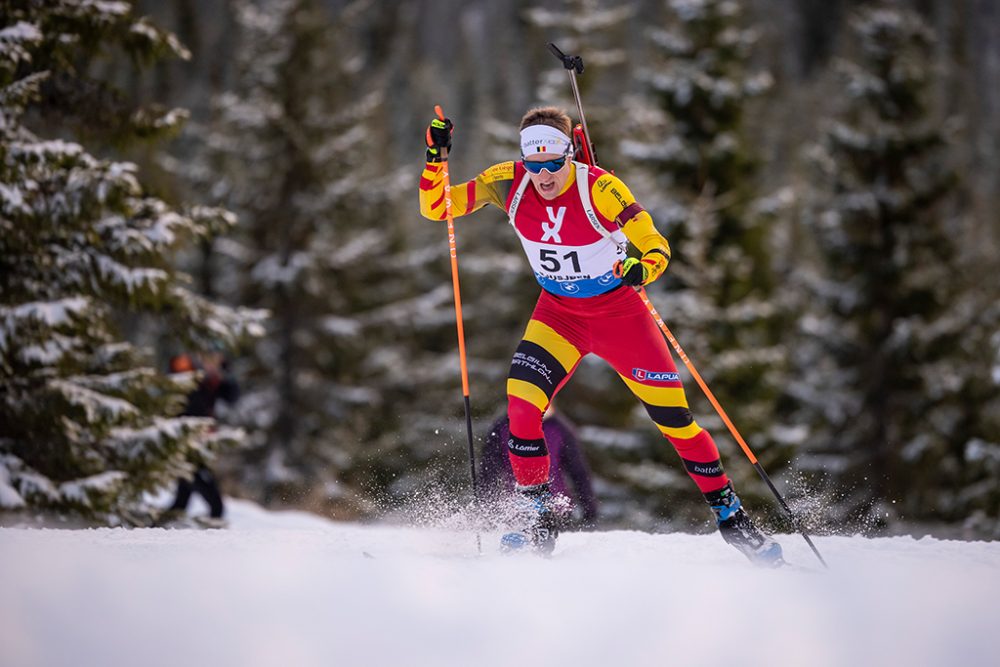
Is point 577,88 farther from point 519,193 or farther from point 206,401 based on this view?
point 206,401

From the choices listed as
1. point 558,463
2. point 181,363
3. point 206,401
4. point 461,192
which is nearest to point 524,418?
point 461,192

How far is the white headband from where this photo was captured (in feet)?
16.0

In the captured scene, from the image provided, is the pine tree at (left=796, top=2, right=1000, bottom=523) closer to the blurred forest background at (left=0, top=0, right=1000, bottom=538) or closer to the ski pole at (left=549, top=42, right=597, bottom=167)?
the blurred forest background at (left=0, top=0, right=1000, bottom=538)

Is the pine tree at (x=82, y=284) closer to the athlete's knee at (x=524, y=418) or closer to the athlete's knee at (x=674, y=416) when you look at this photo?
the athlete's knee at (x=524, y=418)

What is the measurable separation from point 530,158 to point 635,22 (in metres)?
136

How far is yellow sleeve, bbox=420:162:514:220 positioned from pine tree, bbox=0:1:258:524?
298 cm

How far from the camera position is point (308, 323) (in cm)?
1923

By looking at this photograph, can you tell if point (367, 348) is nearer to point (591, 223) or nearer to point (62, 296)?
point (62, 296)

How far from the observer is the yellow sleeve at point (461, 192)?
17.6 ft

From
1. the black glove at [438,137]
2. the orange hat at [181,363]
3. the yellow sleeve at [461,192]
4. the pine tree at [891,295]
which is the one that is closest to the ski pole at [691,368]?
the yellow sleeve at [461,192]

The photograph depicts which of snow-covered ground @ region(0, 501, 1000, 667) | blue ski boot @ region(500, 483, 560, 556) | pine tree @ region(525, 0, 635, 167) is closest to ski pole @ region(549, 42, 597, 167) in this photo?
blue ski boot @ region(500, 483, 560, 556)

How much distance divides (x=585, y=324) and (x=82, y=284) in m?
4.57

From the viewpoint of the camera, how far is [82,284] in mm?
7273

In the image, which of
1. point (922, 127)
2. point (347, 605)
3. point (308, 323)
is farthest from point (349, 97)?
point (347, 605)
